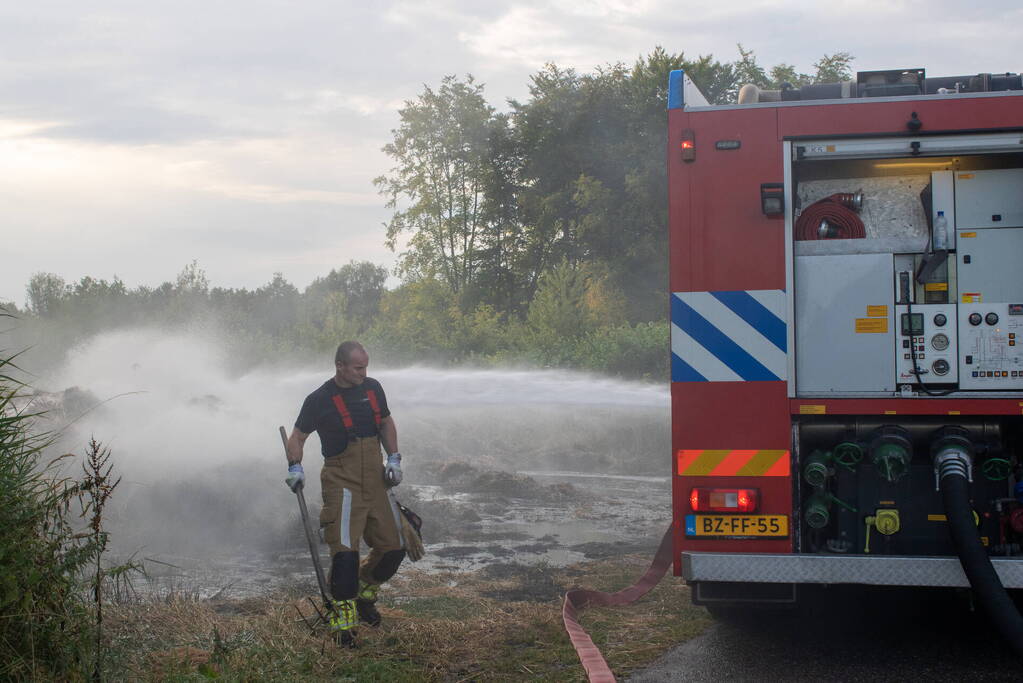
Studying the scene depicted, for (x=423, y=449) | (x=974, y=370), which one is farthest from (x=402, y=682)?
(x=423, y=449)

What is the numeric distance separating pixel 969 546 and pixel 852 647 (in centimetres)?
115

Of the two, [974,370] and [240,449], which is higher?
[974,370]

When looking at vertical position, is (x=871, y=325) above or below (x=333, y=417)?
above

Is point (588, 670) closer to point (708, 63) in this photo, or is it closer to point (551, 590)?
point (551, 590)

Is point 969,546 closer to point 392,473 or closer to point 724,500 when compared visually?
point 724,500

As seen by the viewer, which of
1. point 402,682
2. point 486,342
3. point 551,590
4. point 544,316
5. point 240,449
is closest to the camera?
point 402,682

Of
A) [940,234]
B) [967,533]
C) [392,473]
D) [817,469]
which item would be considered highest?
[940,234]

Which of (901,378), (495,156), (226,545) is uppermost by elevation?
(495,156)

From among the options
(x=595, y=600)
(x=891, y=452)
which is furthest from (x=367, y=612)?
(x=891, y=452)

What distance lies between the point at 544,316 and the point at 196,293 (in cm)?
1869

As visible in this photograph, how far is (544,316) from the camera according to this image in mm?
28469

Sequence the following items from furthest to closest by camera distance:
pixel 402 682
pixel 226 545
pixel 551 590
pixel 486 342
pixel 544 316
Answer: pixel 486 342, pixel 544 316, pixel 226 545, pixel 551 590, pixel 402 682

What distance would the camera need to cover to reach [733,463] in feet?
15.7

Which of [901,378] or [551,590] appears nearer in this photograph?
[901,378]
